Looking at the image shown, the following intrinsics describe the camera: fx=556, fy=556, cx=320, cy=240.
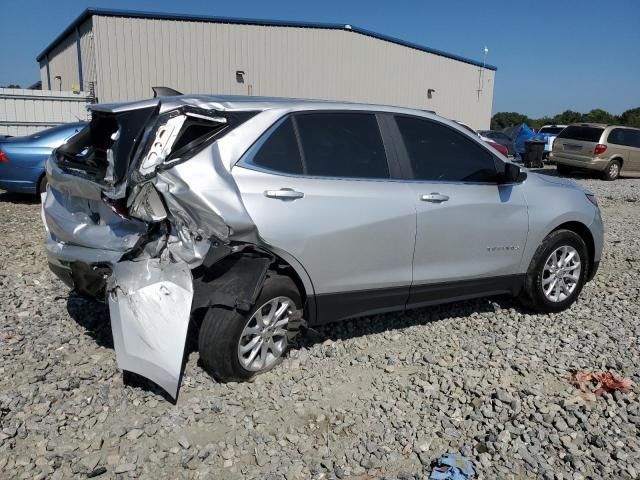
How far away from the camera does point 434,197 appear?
4039mm

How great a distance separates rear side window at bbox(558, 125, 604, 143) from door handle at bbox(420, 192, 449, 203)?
14.5m

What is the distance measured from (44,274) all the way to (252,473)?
3.93 m

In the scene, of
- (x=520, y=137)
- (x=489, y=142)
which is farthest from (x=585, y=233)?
(x=520, y=137)

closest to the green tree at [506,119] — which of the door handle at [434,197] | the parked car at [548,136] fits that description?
the parked car at [548,136]

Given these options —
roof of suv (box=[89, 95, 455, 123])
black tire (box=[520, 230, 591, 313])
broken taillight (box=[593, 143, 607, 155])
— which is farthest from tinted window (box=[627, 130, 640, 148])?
roof of suv (box=[89, 95, 455, 123])

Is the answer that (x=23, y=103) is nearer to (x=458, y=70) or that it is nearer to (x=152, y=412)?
(x=152, y=412)

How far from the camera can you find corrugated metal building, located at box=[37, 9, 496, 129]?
63.9 ft

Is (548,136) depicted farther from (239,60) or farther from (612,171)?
(239,60)

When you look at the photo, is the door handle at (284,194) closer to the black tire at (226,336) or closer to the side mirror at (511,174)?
the black tire at (226,336)

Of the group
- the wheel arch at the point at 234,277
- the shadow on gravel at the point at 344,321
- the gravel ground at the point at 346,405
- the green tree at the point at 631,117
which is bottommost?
the gravel ground at the point at 346,405

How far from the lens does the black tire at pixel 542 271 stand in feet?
15.5

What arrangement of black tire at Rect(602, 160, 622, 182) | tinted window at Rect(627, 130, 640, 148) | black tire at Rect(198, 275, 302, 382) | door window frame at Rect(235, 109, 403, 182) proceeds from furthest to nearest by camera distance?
tinted window at Rect(627, 130, 640, 148)
black tire at Rect(602, 160, 622, 182)
door window frame at Rect(235, 109, 403, 182)
black tire at Rect(198, 275, 302, 382)

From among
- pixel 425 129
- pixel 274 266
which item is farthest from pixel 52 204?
pixel 425 129

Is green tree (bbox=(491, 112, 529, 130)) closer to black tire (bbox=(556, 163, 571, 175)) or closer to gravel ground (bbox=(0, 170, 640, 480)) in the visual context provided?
black tire (bbox=(556, 163, 571, 175))
